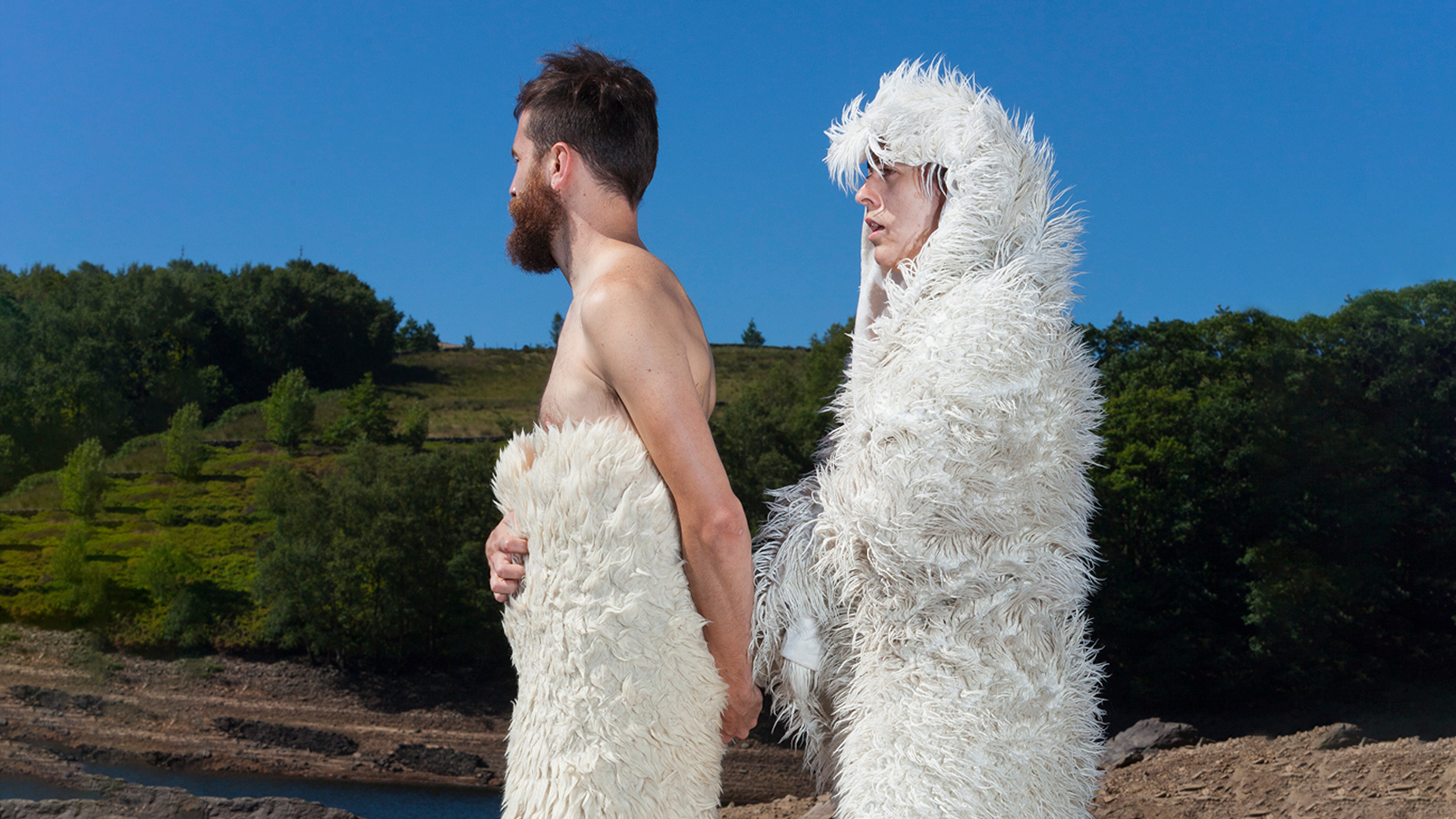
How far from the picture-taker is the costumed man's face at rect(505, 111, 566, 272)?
1969 mm

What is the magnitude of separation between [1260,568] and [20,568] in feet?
127

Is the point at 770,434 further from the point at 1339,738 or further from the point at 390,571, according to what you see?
the point at 1339,738

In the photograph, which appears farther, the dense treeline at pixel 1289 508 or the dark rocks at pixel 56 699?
the dark rocks at pixel 56 699

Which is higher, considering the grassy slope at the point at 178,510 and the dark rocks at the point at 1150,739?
the grassy slope at the point at 178,510

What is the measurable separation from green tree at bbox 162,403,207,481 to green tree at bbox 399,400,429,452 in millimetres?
7357

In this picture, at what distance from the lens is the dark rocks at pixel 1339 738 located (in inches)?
283

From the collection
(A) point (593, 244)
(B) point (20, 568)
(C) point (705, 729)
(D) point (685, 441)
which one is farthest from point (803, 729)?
(B) point (20, 568)

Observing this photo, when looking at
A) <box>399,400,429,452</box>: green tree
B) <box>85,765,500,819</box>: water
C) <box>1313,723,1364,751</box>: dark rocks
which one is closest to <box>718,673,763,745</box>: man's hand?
<box>1313,723,1364,751</box>: dark rocks

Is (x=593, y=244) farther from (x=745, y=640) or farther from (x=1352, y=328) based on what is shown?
(x=1352, y=328)

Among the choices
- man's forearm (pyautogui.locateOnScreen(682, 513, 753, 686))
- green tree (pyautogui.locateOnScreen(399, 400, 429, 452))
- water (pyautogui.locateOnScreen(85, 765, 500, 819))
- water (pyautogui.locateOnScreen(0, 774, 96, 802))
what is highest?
green tree (pyautogui.locateOnScreen(399, 400, 429, 452))

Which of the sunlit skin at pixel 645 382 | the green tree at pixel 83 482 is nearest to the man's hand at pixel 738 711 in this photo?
the sunlit skin at pixel 645 382

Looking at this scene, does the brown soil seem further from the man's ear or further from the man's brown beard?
the man's ear

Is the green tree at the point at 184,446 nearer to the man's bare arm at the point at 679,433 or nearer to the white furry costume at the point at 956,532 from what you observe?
the white furry costume at the point at 956,532

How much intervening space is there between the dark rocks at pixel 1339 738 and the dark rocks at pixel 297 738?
28.2 meters
